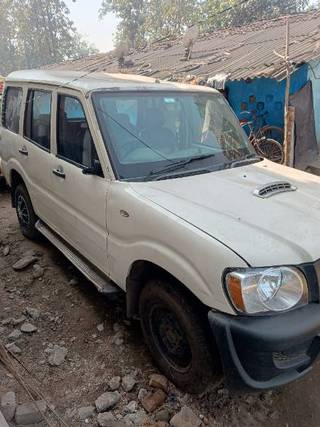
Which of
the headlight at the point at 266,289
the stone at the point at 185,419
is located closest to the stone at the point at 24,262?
the stone at the point at 185,419

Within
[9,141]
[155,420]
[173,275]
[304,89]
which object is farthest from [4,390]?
[304,89]

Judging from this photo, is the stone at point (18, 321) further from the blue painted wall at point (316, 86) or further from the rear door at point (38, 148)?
the blue painted wall at point (316, 86)

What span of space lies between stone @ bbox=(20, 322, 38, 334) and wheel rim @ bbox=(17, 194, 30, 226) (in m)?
1.71

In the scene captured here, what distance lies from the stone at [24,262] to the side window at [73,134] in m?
1.43

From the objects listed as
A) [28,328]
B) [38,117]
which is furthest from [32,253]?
[38,117]

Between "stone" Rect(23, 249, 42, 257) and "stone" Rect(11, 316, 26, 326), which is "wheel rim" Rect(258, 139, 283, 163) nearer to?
"stone" Rect(23, 249, 42, 257)

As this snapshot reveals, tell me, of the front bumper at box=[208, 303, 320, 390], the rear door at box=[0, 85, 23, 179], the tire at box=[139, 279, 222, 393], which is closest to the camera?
the front bumper at box=[208, 303, 320, 390]

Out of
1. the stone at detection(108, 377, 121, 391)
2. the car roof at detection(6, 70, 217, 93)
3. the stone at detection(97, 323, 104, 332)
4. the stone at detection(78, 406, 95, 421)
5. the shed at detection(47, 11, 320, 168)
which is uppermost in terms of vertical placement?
the shed at detection(47, 11, 320, 168)

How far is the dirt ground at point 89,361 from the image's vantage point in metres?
2.44

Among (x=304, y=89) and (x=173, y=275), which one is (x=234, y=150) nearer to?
(x=173, y=275)

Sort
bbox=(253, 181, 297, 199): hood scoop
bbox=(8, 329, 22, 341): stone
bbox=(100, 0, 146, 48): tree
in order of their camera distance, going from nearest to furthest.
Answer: bbox=(253, 181, 297, 199): hood scoop → bbox=(8, 329, 22, 341): stone → bbox=(100, 0, 146, 48): tree

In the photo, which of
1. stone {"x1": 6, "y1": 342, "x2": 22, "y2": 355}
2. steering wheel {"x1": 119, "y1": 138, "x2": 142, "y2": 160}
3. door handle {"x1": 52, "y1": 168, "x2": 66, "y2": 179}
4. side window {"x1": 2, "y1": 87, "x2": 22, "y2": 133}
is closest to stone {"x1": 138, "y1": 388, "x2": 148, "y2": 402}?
stone {"x1": 6, "y1": 342, "x2": 22, "y2": 355}

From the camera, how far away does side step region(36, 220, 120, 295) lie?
2957 millimetres

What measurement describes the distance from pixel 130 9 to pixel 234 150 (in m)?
33.4
